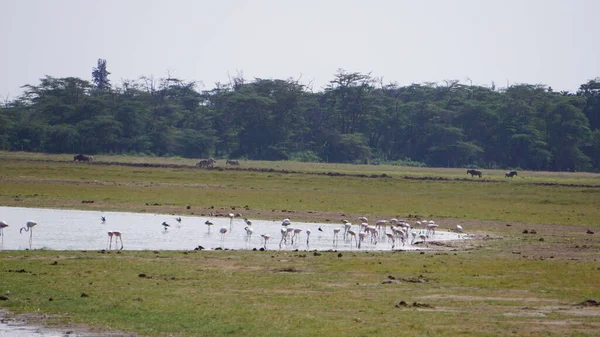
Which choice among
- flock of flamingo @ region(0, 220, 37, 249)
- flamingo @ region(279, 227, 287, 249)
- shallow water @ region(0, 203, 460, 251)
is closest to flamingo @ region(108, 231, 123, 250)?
shallow water @ region(0, 203, 460, 251)

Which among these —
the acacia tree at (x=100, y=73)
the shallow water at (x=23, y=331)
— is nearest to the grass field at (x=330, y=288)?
the shallow water at (x=23, y=331)

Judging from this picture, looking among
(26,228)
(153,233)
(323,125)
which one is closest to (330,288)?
(153,233)

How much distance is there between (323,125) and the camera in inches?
4651

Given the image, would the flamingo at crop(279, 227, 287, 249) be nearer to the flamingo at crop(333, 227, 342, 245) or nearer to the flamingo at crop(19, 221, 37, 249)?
the flamingo at crop(333, 227, 342, 245)

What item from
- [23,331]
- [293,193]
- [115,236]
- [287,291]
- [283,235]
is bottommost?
[23,331]

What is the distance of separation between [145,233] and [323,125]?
8921 cm

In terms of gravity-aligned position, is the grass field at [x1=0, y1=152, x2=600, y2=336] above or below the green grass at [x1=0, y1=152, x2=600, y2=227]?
below

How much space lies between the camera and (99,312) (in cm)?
Answer: 1538

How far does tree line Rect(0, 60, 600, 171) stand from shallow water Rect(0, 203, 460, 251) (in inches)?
2563

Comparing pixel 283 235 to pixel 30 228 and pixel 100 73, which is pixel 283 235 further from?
pixel 100 73

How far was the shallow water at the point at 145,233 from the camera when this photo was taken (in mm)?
26312

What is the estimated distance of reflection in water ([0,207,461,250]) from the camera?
1037 inches

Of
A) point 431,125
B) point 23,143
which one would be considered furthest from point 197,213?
point 431,125

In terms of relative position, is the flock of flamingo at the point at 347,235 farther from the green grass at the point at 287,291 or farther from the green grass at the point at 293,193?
the green grass at the point at 293,193
